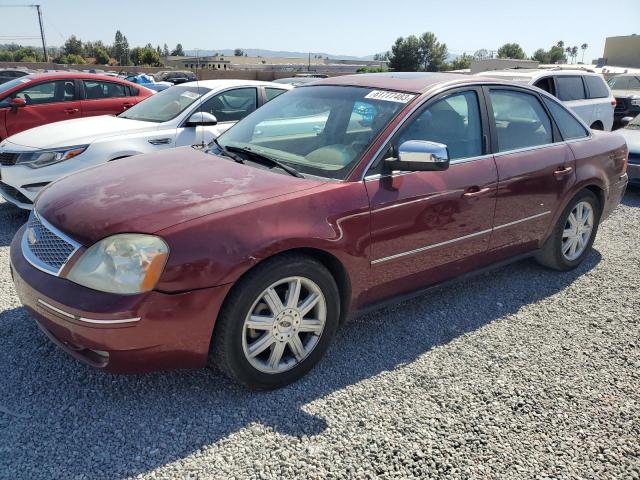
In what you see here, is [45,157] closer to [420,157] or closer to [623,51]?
[420,157]

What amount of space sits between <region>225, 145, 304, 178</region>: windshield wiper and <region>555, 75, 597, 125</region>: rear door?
7503 mm

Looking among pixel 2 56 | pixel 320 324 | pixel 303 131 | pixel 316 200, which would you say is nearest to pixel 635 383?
A: pixel 320 324

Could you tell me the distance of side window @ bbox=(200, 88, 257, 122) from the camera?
258 inches

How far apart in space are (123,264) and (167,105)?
462cm

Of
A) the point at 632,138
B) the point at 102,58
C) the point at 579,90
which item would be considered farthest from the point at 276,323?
the point at 102,58

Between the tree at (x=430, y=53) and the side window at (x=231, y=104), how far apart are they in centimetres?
8624

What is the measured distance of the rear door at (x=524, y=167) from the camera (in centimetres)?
→ 385

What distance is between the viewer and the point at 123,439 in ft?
8.20

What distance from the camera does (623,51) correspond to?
70312 mm

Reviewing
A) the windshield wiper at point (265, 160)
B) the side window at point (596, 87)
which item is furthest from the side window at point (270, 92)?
the side window at point (596, 87)

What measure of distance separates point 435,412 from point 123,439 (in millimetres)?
1549

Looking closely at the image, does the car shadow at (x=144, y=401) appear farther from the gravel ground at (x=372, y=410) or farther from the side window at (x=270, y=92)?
the side window at (x=270, y=92)

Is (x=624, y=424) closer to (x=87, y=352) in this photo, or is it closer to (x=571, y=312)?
(x=571, y=312)

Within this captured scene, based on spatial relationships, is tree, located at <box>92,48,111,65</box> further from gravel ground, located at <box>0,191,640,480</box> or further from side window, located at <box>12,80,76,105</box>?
gravel ground, located at <box>0,191,640,480</box>
